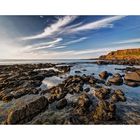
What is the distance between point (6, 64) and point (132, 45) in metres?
1.55

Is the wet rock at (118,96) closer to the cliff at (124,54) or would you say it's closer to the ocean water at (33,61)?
the cliff at (124,54)

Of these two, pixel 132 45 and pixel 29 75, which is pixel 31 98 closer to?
pixel 29 75

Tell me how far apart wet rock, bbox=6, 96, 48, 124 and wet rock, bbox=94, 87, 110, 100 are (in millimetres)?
623

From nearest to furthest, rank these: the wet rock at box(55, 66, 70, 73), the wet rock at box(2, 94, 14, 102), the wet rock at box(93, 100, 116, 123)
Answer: the wet rock at box(93, 100, 116, 123) → the wet rock at box(2, 94, 14, 102) → the wet rock at box(55, 66, 70, 73)

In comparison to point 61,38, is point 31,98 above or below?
below

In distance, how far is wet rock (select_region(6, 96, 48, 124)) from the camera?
280 cm

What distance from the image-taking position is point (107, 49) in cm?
304

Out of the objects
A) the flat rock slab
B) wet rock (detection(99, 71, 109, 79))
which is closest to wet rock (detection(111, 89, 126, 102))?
wet rock (detection(99, 71, 109, 79))

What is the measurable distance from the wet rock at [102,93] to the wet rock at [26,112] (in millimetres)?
623

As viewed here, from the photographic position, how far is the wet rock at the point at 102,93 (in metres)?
2.90

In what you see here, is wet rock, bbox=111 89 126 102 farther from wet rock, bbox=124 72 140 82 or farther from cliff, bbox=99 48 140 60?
cliff, bbox=99 48 140 60

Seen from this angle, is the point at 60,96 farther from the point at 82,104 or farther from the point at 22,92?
the point at 22,92

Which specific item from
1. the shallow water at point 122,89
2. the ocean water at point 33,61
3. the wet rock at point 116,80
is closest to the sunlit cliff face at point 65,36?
the ocean water at point 33,61
